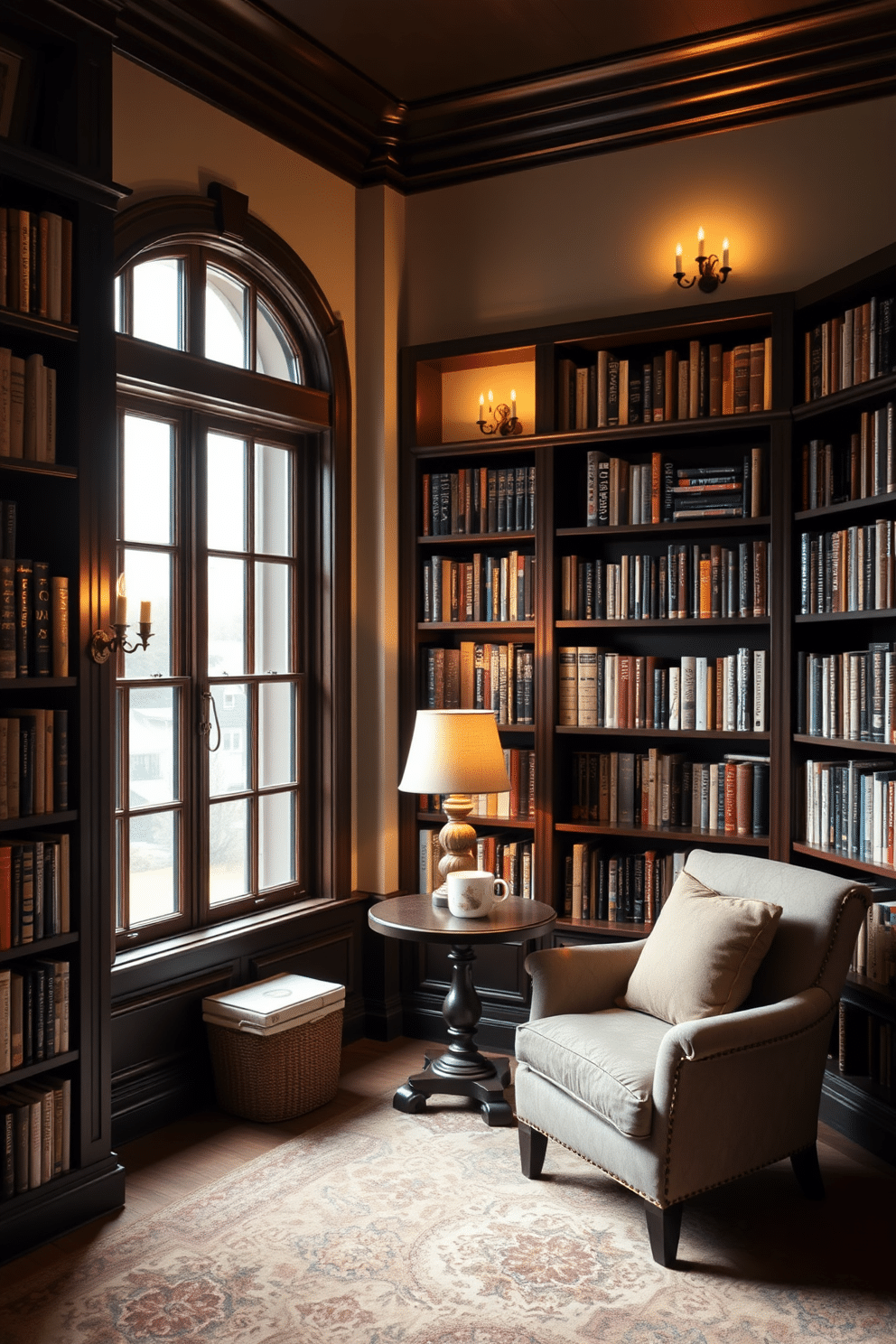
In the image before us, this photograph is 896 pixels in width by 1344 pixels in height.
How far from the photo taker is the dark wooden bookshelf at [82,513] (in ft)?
9.61

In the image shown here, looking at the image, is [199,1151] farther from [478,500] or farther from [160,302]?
[160,302]

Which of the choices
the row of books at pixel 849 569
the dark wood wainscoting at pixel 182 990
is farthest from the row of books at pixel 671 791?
the dark wood wainscoting at pixel 182 990

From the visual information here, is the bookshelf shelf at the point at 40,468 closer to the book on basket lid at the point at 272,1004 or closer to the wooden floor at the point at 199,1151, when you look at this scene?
the book on basket lid at the point at 272,1004

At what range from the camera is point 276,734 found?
425cm

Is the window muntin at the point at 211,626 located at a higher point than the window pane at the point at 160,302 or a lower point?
lower

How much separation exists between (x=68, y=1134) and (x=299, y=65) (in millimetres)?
3481

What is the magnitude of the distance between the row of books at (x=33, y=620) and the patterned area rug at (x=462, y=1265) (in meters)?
1.48

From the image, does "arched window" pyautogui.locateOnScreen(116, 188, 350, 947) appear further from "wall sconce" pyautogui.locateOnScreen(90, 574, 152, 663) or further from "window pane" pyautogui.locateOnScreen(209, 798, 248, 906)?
"wall sconce" pyautogui.locateOnScreen(90, 574, 152, 663)

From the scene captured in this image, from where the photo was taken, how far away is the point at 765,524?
3906 mm

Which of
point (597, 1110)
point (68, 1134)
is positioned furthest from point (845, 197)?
point (68, 1134)

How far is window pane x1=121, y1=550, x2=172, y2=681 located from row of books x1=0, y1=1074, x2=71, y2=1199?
127 cm

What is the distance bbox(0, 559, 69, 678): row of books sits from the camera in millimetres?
2793

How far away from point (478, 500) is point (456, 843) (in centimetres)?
139

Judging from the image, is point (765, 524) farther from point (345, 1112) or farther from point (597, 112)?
point (345, 1112)
